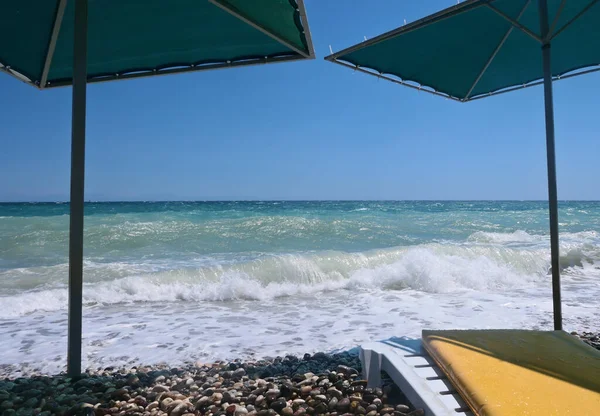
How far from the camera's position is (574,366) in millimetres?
2119

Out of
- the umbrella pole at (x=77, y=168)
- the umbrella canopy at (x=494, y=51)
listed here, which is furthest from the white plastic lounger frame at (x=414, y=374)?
the umbrella pole at (x=77, y=168)

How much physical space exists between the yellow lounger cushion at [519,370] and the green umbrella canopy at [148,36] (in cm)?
216

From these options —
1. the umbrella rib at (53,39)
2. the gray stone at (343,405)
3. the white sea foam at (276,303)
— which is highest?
the umbrella rib at (53,39)

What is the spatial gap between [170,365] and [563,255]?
33.4 feet

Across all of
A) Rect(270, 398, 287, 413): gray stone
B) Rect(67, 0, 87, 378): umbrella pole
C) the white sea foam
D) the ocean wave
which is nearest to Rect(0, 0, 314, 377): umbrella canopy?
Rect(67, 0, 87, 378): umbrella pole

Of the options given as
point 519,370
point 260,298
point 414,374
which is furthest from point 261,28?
point 260,298

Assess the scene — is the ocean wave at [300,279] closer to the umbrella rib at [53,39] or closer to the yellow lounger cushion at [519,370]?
the umbrella rib at [53,39]

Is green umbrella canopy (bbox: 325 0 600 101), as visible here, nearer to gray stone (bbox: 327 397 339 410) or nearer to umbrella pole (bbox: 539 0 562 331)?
umbrella pole (bbox: 539 0 562 331)

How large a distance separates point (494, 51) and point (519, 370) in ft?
9.90

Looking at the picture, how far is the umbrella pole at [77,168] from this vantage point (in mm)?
2496

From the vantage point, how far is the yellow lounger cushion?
173cm

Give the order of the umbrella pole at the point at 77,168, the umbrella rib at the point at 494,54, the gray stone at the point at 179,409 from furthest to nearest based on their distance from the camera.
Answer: the umbrella rib at the point at 494,54 < the umbrella pole at the point at 77,168 < the gray stone at the point at 179,409

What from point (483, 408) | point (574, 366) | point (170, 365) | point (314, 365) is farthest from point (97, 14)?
point (574, 366)

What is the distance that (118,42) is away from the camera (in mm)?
3213
